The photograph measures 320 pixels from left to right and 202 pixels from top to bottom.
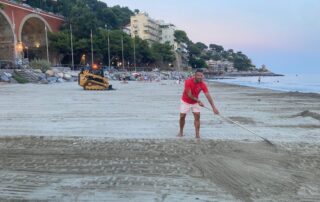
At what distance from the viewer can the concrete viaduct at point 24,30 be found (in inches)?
2489

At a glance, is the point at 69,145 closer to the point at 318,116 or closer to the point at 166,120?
the point at 166,120

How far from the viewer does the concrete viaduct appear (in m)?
63.2

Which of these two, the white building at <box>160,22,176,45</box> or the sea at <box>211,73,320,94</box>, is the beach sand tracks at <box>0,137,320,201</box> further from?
the white building at <box>160,22,176,45</box>

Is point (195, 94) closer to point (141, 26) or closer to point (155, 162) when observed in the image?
point (155, 162)

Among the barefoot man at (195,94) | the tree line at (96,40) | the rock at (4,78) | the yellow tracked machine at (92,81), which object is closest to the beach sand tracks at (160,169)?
the barefoot man at (195,94)

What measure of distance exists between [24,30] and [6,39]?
1467 centimetres

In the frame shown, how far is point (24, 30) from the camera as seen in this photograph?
78562 mm

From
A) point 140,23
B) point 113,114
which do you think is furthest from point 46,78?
point 140,23

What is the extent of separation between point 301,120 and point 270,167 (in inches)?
255

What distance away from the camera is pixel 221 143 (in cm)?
766

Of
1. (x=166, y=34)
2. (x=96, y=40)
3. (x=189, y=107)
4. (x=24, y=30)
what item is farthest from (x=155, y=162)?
(x=166, y=34)

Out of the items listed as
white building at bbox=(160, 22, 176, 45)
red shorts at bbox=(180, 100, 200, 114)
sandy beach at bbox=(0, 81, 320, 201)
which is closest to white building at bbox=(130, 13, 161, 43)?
white building at bbox=(160, 22, 176, 45)

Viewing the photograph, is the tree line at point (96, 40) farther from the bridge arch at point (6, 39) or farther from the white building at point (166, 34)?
the white building at point (166, 34)

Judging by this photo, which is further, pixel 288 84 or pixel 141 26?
pixel 141 26
